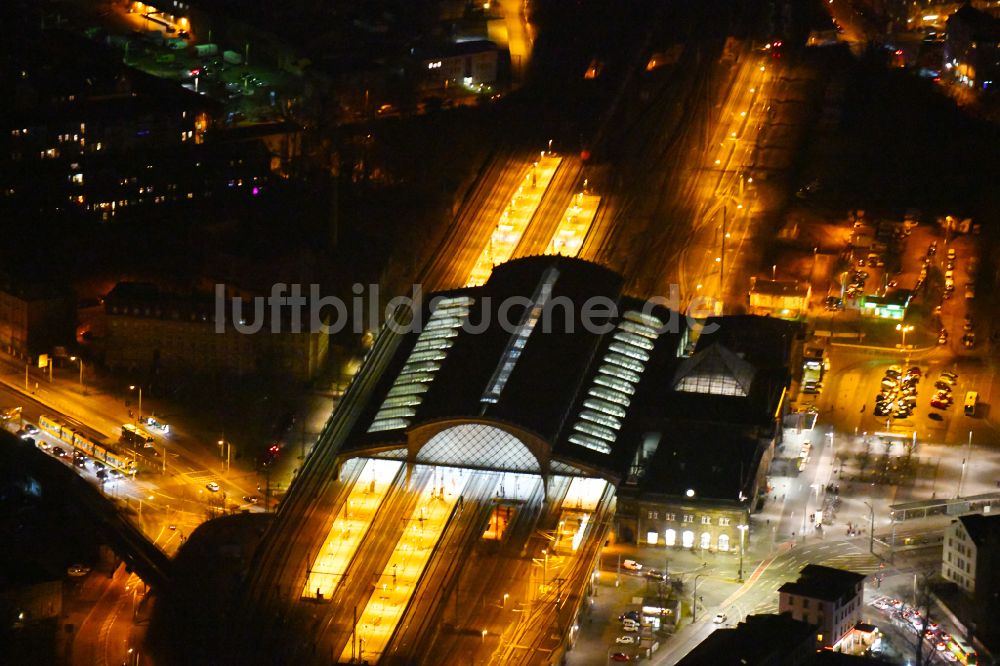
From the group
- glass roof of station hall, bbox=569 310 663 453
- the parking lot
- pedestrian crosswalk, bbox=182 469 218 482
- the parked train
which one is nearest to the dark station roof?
glass roof of station hall, bbox=569 310 663 453

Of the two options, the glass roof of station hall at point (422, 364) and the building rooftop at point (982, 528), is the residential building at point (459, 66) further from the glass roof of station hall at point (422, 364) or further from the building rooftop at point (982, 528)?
the building rooftop at point (982, 528)

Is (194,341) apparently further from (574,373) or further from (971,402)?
(971,402)

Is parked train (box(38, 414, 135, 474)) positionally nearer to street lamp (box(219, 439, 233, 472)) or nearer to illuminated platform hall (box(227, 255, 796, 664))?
street lamp (box(219, 439, 233, 472))

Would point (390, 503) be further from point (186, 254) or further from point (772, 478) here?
point (186, 254)

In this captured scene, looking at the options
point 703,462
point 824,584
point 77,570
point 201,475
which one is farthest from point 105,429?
point 824,584

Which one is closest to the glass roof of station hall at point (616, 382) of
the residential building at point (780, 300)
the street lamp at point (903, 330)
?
the residential building at point (780, 300)

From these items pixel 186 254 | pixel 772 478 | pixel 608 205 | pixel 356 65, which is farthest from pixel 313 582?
pixel 356 65
